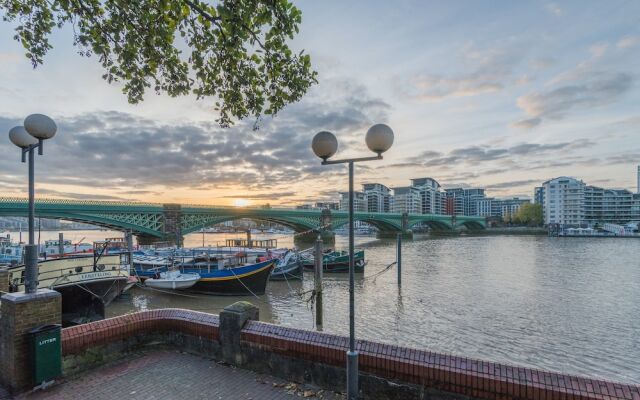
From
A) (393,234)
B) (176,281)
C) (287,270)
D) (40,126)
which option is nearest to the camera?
(40,126)

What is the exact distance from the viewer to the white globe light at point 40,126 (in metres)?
5.62

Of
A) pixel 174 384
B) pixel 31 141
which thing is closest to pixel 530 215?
pixel 174 384

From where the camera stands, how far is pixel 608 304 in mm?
18672

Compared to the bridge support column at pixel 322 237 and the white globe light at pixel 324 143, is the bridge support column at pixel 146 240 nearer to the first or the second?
the bridge support column at pixel 322 237

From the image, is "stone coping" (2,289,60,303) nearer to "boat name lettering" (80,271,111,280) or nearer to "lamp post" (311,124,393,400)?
"lamp post" (311,124,393,400)

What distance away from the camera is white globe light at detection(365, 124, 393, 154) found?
16.0ft

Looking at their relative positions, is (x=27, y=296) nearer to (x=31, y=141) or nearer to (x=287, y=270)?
(x=31, y=141)

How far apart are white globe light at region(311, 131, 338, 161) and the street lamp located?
442 centimetres

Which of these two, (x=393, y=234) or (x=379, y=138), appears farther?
(x=393, y=234)

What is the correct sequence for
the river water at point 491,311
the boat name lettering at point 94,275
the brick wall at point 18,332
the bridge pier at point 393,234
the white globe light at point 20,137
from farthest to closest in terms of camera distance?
the bridge pier at point 393,234, the boat name lettering at point 94,275, the river water at point 491,311, the white globe light at point 20,137, the brick wall at point 18,332

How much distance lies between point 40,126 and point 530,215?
6042 inches

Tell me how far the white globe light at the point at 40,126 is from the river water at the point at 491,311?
11301 millimetres

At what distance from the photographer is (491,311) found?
56.8 ft

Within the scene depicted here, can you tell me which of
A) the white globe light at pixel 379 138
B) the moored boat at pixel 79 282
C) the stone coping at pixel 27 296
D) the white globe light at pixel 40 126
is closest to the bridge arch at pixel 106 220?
the moored boat at pixel 79 282
